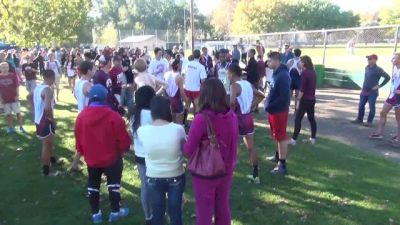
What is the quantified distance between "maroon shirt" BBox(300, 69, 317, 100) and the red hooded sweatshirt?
4606 mm

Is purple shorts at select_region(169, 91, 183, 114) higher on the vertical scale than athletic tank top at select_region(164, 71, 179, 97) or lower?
lower

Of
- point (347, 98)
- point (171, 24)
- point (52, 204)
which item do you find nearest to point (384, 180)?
point (52, 204)

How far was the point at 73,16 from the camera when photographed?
1000 inches

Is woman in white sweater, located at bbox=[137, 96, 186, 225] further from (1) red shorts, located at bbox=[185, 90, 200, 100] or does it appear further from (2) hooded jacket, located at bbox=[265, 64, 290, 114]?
(1) red shorts, located at bbox=[185, 90, 200, 100]

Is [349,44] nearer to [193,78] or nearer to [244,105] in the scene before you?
[193,78]

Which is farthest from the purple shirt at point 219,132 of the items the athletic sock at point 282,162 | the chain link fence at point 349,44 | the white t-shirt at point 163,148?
the chain link fence at point 349,44

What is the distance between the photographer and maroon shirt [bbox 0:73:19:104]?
984cm

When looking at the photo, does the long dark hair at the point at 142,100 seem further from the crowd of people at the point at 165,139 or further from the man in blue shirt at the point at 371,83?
the man in blue shirt at the point at 371,83

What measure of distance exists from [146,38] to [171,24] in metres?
31.7

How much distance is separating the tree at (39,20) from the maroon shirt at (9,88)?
12417 mm

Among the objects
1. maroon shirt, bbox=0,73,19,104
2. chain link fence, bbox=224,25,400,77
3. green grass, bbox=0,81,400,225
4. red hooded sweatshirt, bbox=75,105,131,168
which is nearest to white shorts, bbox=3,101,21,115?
maroon shirt, bbox=0,73,19,104

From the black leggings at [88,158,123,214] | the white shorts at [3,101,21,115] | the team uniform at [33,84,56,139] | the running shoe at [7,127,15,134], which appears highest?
the team uniform at [33,84,56,139]

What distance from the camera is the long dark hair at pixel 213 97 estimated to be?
3719 millimetres

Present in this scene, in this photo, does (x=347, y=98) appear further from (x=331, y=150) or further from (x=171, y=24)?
(x=171, y=24)
